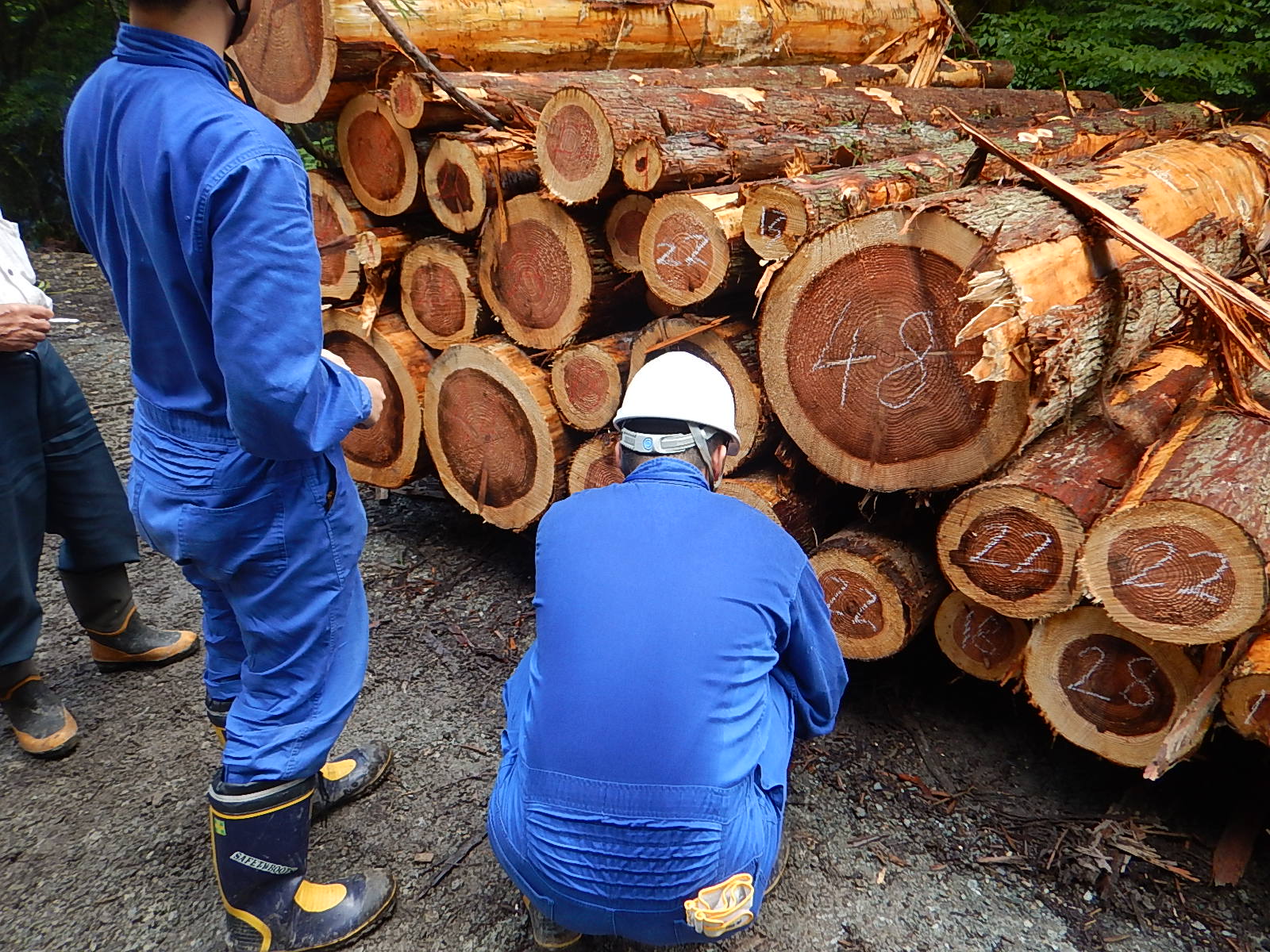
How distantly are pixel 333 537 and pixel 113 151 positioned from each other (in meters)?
0.92

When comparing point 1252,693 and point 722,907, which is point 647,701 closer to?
point 722,907

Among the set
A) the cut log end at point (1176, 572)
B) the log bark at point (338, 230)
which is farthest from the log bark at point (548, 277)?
the cut log end at point (1176, 572)

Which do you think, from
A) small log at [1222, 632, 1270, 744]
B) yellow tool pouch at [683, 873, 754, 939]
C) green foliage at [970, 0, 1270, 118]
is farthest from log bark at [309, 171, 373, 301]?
green foliage at [970, 0, 1270, 118]

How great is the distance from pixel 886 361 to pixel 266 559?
5.65 feet

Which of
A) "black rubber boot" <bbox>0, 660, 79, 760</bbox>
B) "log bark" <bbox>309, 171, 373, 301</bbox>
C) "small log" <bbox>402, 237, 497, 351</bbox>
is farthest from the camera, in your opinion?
"log bark" <bbox>309, 171, 373, 301</bbox>

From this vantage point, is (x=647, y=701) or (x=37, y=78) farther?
(x=37, y=78)

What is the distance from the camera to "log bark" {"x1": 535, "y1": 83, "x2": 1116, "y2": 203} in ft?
9.50

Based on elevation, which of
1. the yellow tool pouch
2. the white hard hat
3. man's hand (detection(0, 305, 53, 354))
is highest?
the white hard hat

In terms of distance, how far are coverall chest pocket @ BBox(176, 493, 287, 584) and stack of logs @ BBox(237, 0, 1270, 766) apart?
1.44 metres

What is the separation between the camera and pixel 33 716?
2754 millimetres

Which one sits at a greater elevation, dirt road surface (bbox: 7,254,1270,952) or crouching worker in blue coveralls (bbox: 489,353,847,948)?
crouching worker in blue coveralls (bbox: 489,353,847,948)

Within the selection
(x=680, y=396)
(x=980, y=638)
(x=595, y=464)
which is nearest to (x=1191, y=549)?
(x=980, y=638)

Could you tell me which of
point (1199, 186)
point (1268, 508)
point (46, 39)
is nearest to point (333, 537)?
point (1268, 508)

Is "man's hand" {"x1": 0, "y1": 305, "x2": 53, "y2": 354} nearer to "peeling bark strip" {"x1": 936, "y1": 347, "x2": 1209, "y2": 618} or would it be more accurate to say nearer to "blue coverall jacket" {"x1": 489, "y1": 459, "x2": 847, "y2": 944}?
"blue coverall jacket" {"x1": 489, "y1": 459, "x2": 847, "y2": 944}
